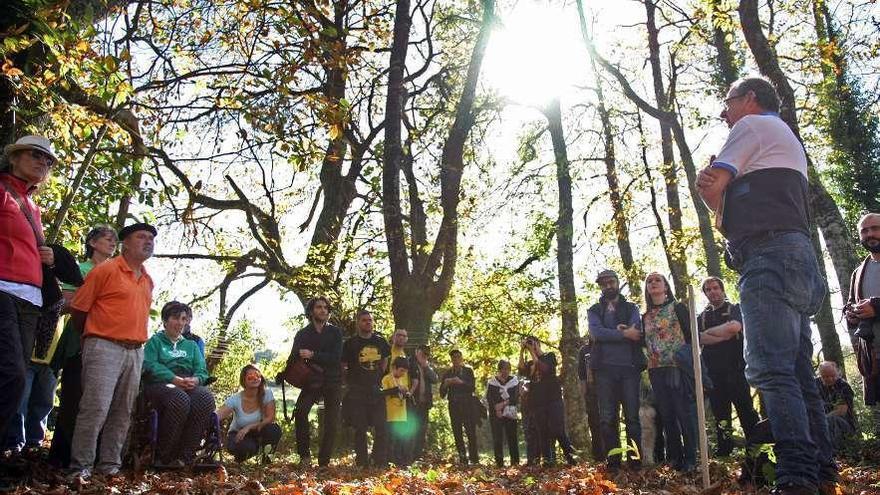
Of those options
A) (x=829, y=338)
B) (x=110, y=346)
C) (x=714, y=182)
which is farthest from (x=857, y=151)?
(x=110, y=346)

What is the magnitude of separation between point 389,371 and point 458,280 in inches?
471

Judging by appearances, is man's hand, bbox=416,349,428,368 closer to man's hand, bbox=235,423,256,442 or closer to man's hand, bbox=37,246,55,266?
man's hand, bbox=235,423,256,442

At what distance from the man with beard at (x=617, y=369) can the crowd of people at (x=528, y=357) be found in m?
0.01

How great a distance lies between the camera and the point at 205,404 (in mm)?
6488

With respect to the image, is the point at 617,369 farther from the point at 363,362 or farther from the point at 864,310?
the point at 363,362

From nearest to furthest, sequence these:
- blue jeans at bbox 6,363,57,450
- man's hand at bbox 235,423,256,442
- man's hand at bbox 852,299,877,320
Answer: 1. man's hand at bbox 852,299,877,320
2. blue jeans at bbox 6,363,57,450
3. man's hand at bbox 235,423,256,442

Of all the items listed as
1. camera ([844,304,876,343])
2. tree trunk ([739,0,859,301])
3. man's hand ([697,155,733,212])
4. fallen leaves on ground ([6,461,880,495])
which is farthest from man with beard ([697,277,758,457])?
man's hand ([697,155,733,212])

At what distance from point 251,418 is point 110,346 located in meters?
3.41

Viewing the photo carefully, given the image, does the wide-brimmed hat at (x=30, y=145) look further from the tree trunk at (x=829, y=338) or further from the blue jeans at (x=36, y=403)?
the tree trunk at (x=829, y=338)

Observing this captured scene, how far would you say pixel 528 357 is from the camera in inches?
443

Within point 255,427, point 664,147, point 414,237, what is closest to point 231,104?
point 255,427

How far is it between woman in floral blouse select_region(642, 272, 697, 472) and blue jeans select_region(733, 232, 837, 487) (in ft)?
9.78

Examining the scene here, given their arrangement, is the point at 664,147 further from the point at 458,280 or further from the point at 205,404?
the point at 205,404

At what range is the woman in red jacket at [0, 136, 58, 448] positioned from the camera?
150 inches
